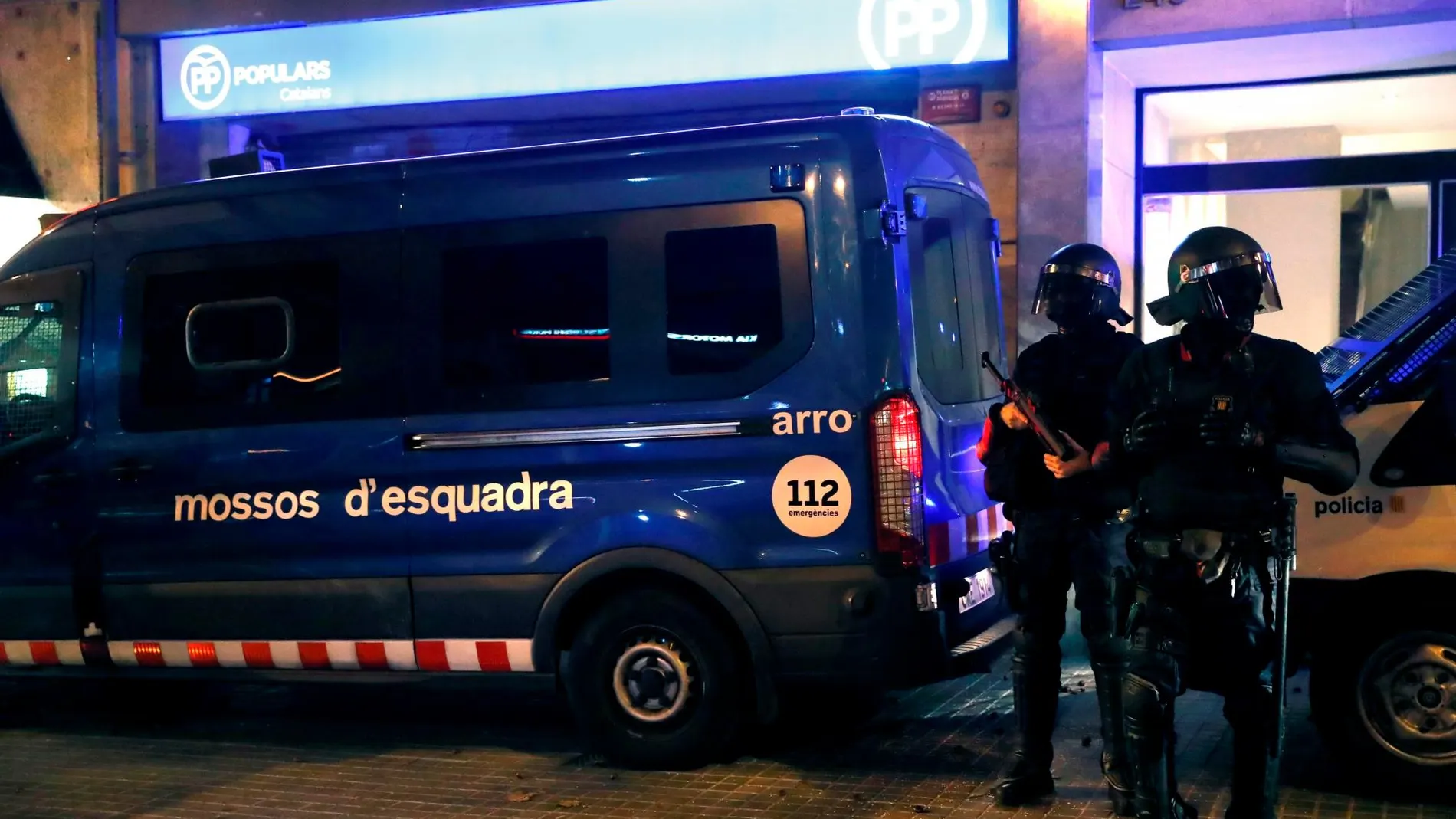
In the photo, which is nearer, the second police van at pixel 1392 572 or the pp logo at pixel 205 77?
the second police van at pixel 1392 572

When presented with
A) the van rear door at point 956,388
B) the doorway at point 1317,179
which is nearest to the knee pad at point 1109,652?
the van rear door at point 956,388

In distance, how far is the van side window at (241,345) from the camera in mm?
6141

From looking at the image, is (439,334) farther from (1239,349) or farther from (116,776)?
(1239,349)

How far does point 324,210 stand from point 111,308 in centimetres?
117

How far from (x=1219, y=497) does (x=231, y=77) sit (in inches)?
370

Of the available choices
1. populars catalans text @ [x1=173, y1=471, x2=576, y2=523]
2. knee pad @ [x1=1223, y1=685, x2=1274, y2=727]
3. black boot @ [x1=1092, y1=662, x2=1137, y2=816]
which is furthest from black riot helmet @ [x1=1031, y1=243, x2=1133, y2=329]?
populars catalans text @ [x1=173, y1=471, x2=576, y2=523]

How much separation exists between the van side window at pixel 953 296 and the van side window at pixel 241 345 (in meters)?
2.41

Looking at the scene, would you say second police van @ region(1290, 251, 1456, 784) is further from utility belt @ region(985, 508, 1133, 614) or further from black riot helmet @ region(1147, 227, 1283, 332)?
black riot helmet @ region(1147, 227, 1283, 332)

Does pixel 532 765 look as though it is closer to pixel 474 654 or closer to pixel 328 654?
pixel 474 654

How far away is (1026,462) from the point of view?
5.00m

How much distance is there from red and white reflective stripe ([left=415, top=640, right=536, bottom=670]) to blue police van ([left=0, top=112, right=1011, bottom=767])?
0.04ft

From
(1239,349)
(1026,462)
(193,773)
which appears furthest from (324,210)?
(1239,349)

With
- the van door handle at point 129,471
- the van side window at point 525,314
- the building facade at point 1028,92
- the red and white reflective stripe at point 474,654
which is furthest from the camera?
the building facade at point 1028,92

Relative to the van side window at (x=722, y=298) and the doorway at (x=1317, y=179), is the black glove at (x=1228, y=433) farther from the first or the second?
the doorway at (x=1317, y=179)
